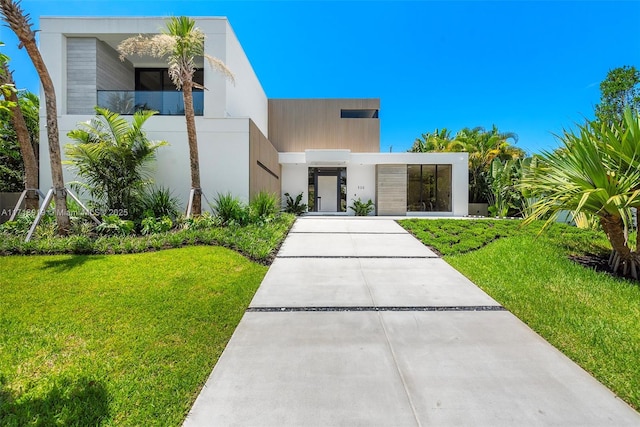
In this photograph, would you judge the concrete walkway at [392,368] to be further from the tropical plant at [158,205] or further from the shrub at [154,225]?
the tropical plant at [158,205]

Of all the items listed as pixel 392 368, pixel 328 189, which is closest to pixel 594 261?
pixel 392 368

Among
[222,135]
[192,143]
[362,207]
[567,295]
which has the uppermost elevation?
[222,135]

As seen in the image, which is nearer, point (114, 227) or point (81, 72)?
point (114, 227)

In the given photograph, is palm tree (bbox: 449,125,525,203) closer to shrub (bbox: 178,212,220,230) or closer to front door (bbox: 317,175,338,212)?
front door (bbox: 317,175,338,212)

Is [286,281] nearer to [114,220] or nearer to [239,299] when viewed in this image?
[239,299]

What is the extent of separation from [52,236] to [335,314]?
763cm

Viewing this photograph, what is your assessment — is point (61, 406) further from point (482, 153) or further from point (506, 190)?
point (482, 153)

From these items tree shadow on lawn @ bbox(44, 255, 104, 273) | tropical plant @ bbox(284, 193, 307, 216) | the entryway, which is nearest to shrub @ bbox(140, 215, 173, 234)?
Answer: tree shadow on lawn @ bbox(44, 255, 104, 273)

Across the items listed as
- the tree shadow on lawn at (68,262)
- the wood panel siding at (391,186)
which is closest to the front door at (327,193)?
the wood panel siding at (391,186)

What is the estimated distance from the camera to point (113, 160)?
8680mm

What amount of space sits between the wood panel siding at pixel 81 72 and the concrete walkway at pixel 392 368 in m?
11.1

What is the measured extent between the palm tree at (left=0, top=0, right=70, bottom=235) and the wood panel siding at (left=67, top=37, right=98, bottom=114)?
12.3ft

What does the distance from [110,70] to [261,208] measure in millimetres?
8562

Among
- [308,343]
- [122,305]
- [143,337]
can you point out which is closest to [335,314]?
[308,343]
